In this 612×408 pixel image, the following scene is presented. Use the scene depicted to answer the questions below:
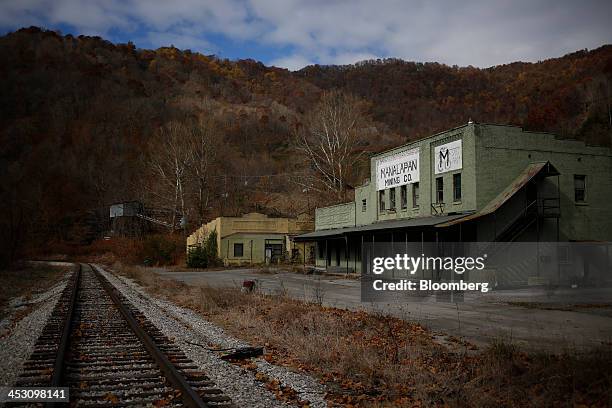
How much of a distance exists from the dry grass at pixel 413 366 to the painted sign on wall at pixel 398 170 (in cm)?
1835

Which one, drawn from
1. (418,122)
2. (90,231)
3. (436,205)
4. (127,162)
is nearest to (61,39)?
(127,162)

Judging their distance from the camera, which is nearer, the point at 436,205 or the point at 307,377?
the point at 307,377

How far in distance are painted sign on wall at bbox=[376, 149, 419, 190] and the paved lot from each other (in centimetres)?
961

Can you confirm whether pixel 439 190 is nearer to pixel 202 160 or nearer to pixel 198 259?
pixel 198 259

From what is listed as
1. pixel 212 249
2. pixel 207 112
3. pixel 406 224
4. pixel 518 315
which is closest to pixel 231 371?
pixel 518 315

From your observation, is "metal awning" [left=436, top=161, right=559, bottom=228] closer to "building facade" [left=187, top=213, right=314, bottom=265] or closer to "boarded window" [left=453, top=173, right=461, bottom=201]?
"boarded window" [left=453, top=173, right=461, bottom=201]

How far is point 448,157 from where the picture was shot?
28062 millimetres

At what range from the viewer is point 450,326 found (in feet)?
45.4

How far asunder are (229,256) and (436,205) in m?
26.0

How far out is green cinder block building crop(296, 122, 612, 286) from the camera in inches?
1020

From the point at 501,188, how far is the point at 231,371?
2074cm

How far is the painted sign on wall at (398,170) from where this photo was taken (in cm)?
3094

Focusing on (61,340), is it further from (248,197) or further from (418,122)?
(418,122)

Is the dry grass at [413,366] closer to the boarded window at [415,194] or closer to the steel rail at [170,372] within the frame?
the steel rail at [170,372]
